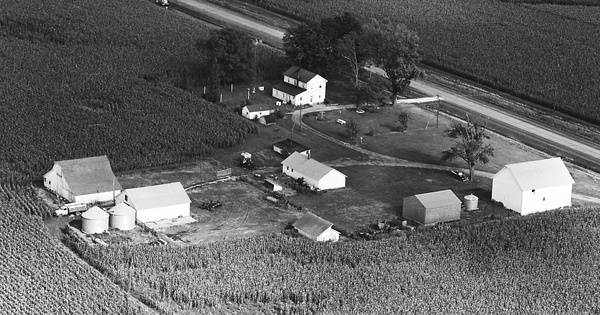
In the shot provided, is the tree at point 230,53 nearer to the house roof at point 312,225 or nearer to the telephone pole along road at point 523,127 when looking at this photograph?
the telephone pole along road at point 523,127

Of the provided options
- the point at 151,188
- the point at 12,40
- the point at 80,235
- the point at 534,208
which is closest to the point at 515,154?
the point at 534,208

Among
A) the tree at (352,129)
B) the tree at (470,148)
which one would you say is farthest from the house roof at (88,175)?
the tree at (470,148)

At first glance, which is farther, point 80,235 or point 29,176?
point 29,176

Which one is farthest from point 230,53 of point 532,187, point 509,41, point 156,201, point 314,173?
point 532,187

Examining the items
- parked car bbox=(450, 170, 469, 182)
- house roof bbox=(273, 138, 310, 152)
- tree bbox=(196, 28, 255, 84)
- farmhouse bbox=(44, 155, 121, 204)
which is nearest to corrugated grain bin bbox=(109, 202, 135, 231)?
farmhouse bbox=(44, 155, 121, 204)

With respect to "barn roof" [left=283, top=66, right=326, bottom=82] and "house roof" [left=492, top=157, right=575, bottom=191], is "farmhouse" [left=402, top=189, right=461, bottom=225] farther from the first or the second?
"barn roof" [left=283, top=66, right=326, bottom=82]

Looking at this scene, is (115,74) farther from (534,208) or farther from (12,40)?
(534,208)

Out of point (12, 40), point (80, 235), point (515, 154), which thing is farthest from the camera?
point (12, 40)
